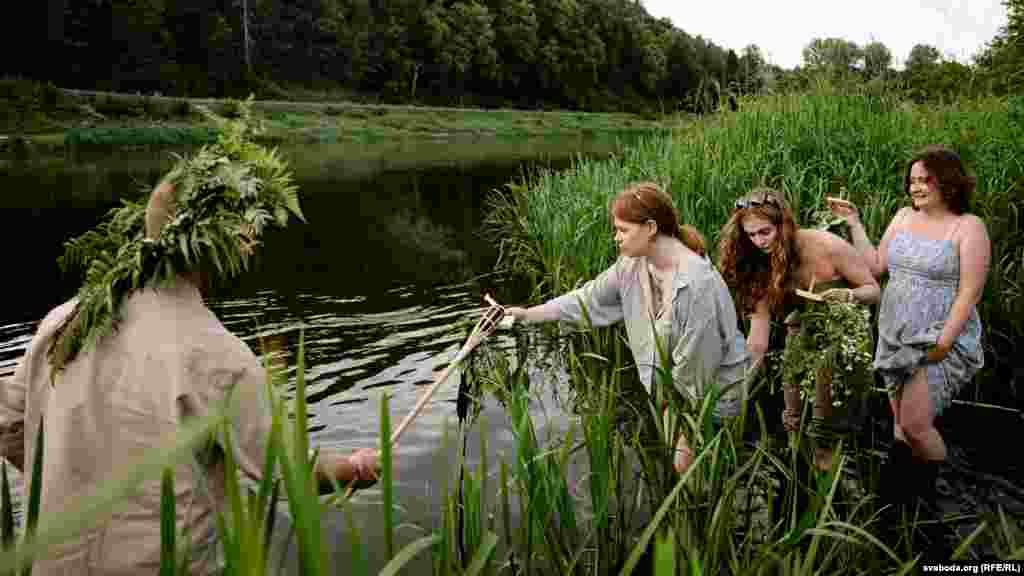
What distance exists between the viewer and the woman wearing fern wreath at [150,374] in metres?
2.03

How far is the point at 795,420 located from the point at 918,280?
114cm

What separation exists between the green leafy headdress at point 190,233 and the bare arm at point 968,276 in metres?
3.17

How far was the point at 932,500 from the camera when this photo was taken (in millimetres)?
4066

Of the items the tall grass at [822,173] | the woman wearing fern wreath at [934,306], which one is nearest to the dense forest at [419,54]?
the tall grass at [822,173]

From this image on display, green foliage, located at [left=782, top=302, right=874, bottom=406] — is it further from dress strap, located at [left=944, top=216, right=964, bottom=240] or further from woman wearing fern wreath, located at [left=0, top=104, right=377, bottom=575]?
woman wearing fern wreath, located at [left=0, top=104, right=377, bottom=575]

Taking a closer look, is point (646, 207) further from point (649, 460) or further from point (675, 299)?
point (649, 460)

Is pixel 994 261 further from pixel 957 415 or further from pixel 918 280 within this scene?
pixel 918 280

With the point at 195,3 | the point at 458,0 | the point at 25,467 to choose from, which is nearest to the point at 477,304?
the point at 25,467

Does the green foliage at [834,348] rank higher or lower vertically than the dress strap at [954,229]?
lower

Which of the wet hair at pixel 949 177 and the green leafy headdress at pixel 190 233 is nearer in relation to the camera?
the green leafy headdress at pixel 190 233

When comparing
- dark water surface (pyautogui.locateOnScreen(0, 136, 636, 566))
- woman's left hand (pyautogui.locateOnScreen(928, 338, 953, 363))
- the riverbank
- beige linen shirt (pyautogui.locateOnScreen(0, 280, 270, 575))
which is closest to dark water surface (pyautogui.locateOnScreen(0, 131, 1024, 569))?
dark water surface (pyautogui.locateOnScreen(0, 136, 636, 566))

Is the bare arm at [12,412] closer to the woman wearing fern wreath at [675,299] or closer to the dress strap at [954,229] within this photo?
the woman wearing fern wreath at [675,299]

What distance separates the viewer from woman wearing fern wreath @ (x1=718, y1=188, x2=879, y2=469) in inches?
168

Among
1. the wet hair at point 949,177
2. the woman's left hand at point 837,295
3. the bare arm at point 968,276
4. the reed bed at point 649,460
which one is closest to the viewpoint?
the reed bed at point 649,460
